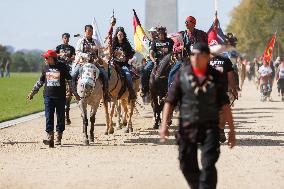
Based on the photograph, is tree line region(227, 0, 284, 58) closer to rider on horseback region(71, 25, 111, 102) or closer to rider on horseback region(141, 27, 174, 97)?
rider on horseback region(141, 27, 174, 97)

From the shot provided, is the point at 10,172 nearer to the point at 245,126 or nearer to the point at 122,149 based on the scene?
the point at 122,149

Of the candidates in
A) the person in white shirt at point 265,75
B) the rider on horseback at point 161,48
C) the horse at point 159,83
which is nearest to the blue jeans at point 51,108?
the horse at point 159,83

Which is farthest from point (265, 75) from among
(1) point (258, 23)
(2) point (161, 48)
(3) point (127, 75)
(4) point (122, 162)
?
(1) point (258, 23)

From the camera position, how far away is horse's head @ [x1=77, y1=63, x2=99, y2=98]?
14.5 m

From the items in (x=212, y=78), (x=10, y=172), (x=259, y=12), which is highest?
(x=259, y=12)

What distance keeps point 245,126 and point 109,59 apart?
4.59 meters

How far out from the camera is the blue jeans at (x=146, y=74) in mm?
18656

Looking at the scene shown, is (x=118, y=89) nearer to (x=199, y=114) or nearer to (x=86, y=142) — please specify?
(x=86, y=142)

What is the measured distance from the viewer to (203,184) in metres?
7.87

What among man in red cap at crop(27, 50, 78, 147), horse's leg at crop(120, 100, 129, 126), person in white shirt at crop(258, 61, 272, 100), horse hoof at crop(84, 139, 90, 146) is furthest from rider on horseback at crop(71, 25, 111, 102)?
person in white shirt at crop(258, 61, 272, 100)

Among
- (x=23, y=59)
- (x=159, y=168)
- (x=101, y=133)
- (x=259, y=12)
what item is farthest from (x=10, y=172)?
(x=23, y=59)

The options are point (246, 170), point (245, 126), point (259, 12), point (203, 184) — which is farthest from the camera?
point (259, 12)

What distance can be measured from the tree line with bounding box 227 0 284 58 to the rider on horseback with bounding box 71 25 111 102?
48685 millimetres

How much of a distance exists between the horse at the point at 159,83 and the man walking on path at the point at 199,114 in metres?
8.73
